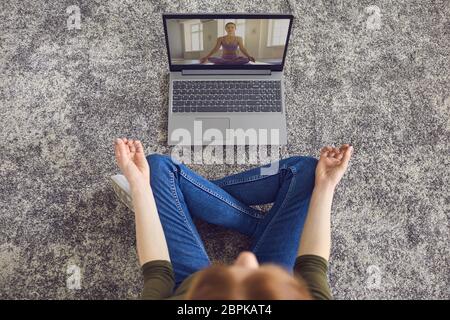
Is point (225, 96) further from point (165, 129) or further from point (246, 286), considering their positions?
point (246, 286)

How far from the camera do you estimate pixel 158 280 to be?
2.45 feet

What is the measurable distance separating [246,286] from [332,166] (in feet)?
1.46

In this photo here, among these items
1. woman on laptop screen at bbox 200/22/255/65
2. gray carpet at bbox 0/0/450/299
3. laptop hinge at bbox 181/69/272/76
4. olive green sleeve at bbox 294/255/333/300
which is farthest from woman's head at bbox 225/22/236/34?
olive green sleeve at bbox 294/255/333/300

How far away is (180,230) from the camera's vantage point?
2.81 ft

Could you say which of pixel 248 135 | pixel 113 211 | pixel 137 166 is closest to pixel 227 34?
pixel 248 135

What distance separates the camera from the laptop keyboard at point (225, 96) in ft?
3.33

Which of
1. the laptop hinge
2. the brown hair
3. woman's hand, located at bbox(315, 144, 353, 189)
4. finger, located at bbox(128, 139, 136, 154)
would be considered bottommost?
the brown hair

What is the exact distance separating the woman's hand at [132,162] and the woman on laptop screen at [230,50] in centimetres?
27

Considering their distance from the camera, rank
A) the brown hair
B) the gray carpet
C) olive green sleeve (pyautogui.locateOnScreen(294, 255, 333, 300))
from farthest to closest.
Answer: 1. the gray carpet
2. olive green sleeve (pyautogui.locateOnScreen(294, 255, 333, 300))
3. the brown hair

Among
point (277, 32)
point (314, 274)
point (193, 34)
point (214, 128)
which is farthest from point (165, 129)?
point (314, 274)

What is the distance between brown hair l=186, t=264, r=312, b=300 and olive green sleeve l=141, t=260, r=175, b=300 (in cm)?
19

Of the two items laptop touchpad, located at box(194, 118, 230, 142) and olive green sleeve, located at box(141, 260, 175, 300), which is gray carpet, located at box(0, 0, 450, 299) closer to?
laptop touchpad, located at box(194, 118, 230, 142)

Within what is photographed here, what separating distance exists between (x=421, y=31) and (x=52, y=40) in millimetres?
1029

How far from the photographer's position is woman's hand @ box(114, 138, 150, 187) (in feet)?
2.82
